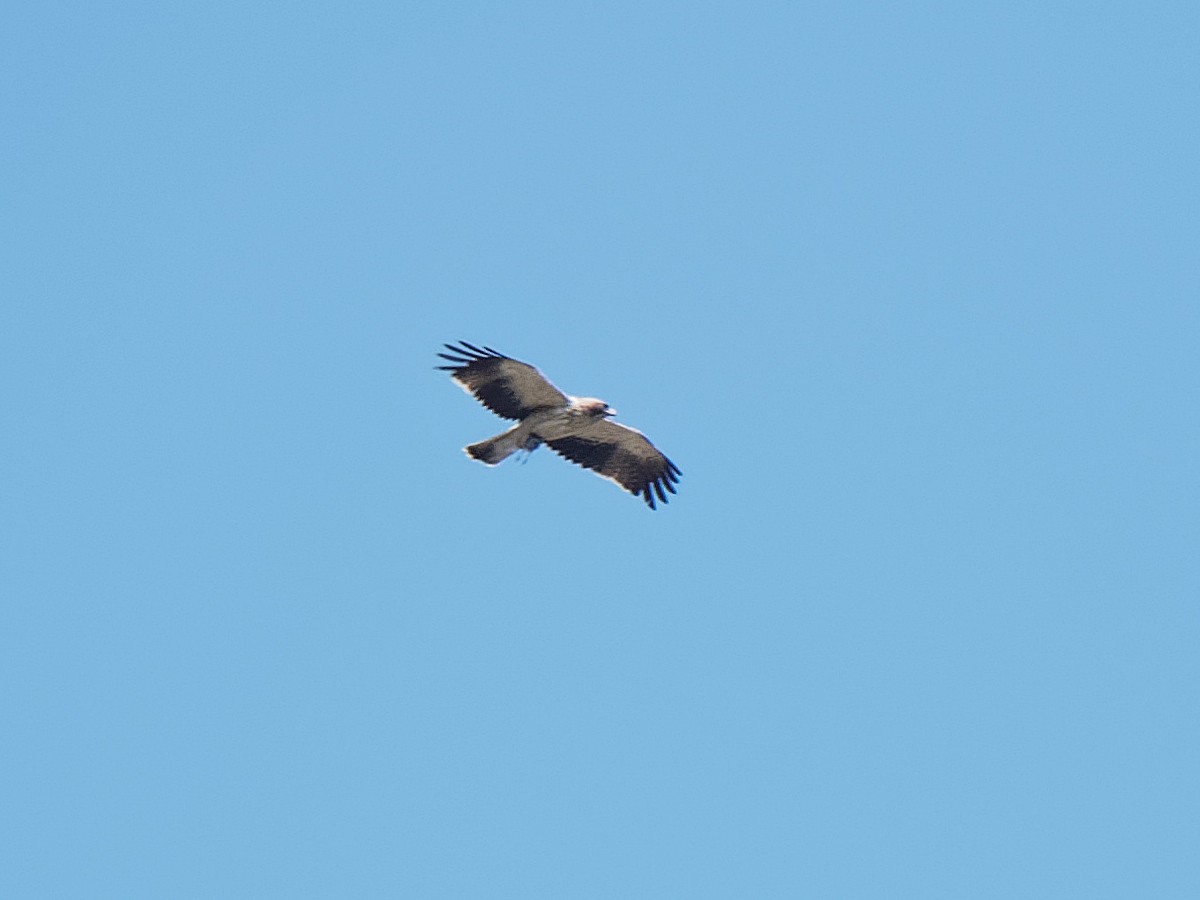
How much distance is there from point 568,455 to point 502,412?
4.88 ft

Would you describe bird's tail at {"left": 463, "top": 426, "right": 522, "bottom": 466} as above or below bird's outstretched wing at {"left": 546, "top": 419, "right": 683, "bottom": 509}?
below

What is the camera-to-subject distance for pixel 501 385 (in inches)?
807

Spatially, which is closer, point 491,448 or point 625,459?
point 491,448

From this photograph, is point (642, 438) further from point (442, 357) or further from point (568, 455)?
point (442, 357)

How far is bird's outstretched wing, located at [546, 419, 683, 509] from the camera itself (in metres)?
21.8

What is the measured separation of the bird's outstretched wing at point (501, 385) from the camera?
66.6ft

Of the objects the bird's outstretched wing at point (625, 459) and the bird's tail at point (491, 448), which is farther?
the bird's outstretched wing at point (625, 459)

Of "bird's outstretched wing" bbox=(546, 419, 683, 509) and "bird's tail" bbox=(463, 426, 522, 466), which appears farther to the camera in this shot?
"bird's outstretched wing" bbox=(546, 419, 683, 509)

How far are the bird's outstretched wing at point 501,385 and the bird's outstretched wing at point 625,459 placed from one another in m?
1.12

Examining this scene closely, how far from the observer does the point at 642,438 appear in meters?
21.6

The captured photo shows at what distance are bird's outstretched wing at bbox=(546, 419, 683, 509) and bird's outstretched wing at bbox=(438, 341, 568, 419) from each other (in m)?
1.12

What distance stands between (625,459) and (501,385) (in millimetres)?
2232

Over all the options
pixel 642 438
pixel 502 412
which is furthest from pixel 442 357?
pixel 642 438

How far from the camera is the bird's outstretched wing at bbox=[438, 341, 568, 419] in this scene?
2030 centimetres
